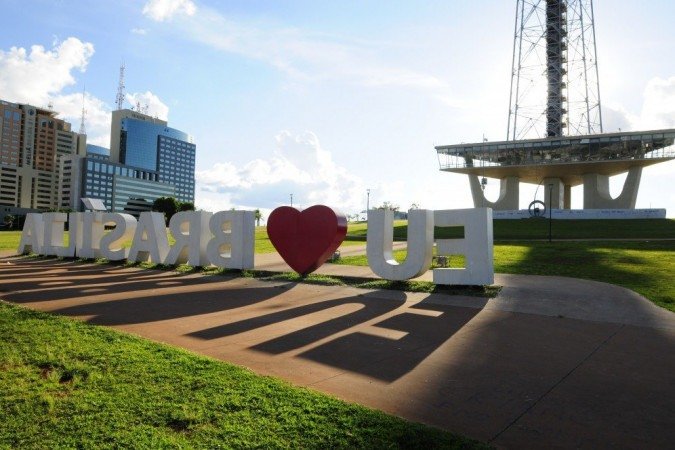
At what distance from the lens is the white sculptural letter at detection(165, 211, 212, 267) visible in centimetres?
1938

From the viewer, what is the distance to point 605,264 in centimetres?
1945

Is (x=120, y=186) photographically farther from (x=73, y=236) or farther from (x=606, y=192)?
(x=73, y=236)

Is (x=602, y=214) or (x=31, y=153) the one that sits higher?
(x=31, y=153)

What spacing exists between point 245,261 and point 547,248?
17799 mm

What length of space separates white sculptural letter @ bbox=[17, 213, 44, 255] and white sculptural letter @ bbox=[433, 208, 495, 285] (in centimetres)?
2311

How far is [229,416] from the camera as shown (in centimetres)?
461

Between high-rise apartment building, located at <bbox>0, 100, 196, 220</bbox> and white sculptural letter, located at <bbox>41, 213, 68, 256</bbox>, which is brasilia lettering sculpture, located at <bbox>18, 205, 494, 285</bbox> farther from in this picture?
high-rise apartment building, located at <bbox>0, 100, 196, 220</bbox>

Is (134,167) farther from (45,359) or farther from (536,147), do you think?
(45,359)

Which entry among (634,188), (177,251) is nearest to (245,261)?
(177,251)

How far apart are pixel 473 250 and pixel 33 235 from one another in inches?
983

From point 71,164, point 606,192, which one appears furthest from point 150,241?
point 71,164

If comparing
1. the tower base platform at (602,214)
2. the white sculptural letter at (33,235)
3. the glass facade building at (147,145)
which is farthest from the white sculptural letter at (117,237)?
the glass facade building at (147,145)

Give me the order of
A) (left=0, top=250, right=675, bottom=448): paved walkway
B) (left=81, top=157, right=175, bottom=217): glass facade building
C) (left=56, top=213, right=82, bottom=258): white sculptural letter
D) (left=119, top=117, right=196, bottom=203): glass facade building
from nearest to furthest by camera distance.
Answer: (left=0, top=250, right=675, bottom=448): paved walkway, (left=56, top=213, right=82, bottom=258): white sculptural letter, (left=81, top=157, right=175, bottom=217): glass facade building, (left=119, top=117, right=196, bottom=203): glass facade building

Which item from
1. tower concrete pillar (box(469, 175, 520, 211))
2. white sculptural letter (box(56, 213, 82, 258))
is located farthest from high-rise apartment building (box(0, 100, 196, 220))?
white sculptural letter (box(56, 213, 82, 258))
